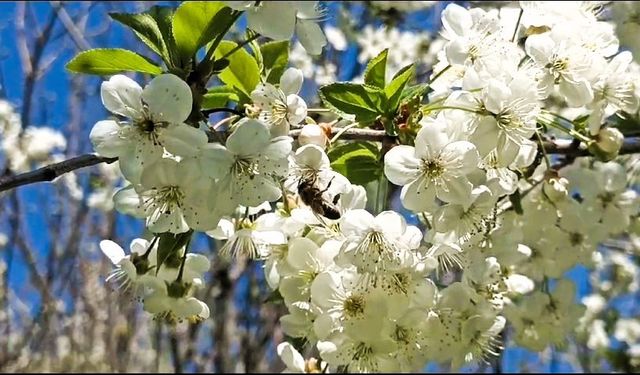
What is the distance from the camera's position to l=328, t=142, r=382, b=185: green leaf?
4.42 feet

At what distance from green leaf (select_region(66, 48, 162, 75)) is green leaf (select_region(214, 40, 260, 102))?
12 centimetres

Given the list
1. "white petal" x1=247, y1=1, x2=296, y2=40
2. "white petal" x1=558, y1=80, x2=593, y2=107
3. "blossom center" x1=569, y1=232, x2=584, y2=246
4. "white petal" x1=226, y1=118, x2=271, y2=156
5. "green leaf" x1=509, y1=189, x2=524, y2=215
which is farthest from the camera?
"blossom center" x1=569, y1=232, x2=584, y2=246

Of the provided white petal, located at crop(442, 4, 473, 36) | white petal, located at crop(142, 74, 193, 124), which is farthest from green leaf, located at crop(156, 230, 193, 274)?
white petal, located at crop(442, 4, 473, 36)

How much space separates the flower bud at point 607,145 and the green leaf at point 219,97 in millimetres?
640

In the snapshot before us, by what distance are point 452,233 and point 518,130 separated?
0.18 m

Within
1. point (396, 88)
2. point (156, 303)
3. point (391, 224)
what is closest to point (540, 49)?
point (396, 88)

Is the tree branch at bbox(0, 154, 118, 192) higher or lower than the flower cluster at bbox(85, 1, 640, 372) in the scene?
higher

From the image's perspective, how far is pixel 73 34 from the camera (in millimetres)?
4043

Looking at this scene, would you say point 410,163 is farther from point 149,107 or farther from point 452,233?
point 149,107

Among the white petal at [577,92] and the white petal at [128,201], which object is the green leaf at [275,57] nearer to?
the white petal at [128,201]

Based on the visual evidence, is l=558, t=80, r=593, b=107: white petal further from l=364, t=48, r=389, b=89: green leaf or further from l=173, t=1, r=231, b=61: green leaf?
l=173, t=1, r=231, b=61: green leaf

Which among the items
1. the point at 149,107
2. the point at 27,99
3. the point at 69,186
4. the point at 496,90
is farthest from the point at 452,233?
the point at 69,186

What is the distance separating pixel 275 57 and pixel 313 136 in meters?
0.23

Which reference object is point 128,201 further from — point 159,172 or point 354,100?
point 354,100
